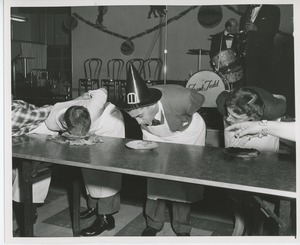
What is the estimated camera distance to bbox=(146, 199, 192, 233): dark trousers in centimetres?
228

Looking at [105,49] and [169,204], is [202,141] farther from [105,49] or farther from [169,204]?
[105,49]

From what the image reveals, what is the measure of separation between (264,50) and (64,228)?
3975mm

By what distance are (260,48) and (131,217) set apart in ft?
11.6

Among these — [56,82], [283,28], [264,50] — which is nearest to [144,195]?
[264,50]

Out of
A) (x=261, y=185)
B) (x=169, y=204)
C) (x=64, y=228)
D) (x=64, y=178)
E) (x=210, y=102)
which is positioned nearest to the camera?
(x=261, y=185)

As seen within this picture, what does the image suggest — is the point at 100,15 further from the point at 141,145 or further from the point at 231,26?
the point at 141,145

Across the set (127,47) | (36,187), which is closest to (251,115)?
(36,187)

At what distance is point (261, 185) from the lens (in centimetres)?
142

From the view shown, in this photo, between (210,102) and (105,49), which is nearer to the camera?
(210,102)

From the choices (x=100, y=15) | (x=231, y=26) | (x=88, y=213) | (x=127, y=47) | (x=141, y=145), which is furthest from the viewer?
(x=100, y=15)

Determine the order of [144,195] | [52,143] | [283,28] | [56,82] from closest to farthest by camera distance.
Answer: [52,143], [144,195], [283,28], [56,82]

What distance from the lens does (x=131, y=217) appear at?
2729mm

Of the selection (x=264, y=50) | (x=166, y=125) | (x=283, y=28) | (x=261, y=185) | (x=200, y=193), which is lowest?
(x=200, y=193)

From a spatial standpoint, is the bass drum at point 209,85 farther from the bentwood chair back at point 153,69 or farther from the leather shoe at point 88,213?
the leather shoe at point 88,213
